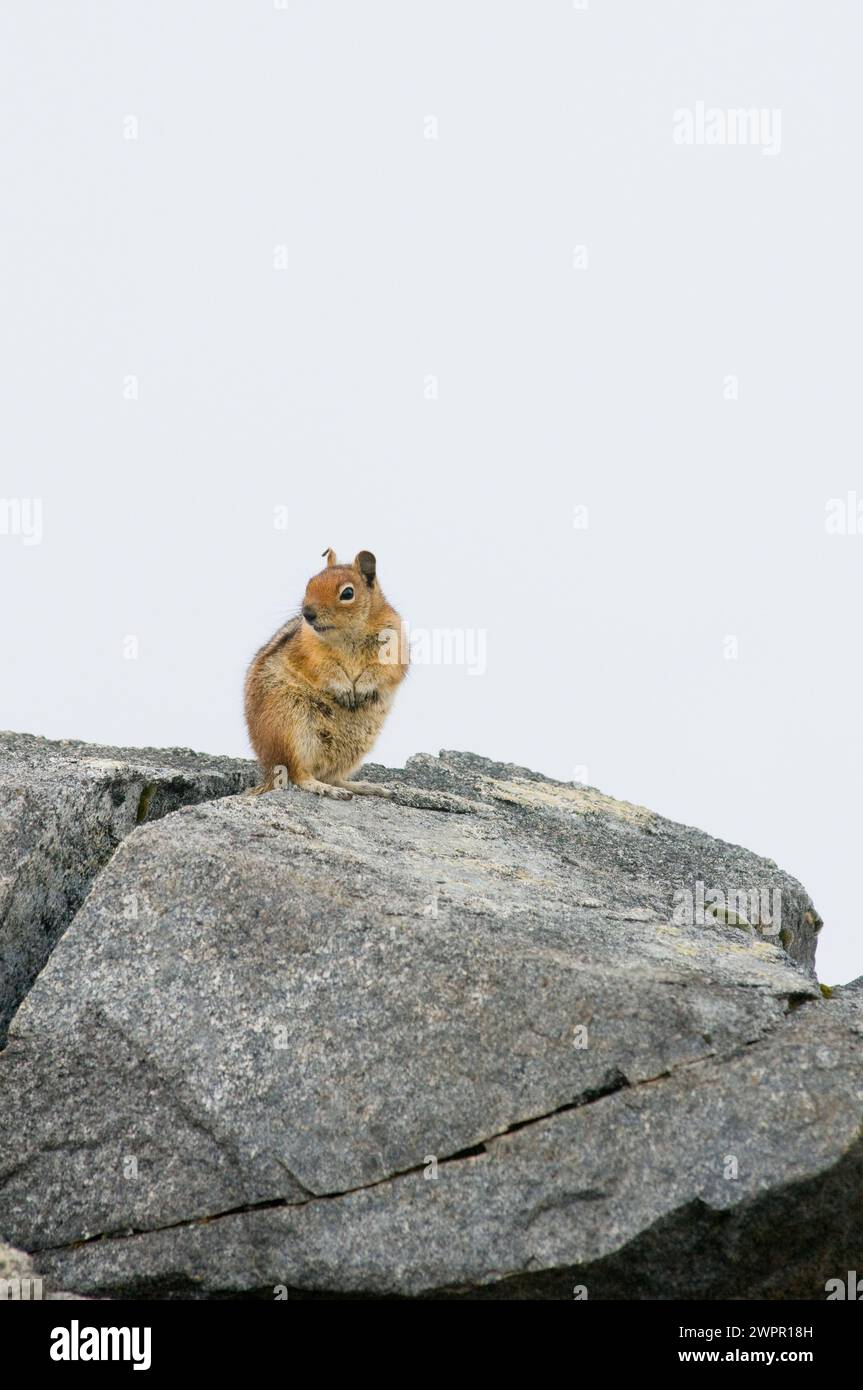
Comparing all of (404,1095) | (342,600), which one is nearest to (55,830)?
(342,600)

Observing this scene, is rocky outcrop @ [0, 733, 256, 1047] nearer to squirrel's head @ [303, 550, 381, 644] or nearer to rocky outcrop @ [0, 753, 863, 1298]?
rocky outcrop @ [0, 753, 863, 1298]

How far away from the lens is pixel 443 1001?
8758mm

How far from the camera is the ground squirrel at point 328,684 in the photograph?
38.0 feet

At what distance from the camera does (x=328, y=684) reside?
11.6 m

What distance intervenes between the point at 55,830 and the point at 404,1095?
Result: 3611mm

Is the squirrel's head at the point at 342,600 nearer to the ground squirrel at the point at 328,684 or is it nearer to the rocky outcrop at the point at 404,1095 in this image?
the ground squirrel at the point at 328,684

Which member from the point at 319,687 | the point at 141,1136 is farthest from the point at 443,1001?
the point at 319,687

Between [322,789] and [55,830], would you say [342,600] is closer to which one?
[322,789]

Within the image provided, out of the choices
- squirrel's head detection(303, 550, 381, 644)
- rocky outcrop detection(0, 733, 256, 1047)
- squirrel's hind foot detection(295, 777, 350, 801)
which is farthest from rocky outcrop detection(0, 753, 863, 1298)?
squirrel's head detection(303, 550, 381, 644)

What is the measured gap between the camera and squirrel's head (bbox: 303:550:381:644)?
1158 centimetres

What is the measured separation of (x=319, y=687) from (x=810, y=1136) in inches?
203

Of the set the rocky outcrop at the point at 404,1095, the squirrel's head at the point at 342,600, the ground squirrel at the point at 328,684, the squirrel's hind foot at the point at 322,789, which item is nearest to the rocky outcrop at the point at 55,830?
the ground squirrel at the point at 328,684

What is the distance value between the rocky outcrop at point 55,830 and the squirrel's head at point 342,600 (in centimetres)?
165

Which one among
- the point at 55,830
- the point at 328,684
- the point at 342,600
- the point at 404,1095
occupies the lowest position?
the point at 404,1095
